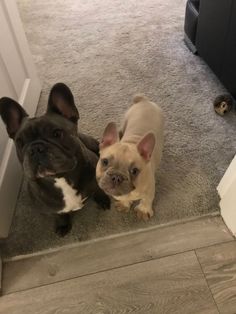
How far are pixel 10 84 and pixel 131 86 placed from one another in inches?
28.7

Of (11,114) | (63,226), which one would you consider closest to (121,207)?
(63,226)

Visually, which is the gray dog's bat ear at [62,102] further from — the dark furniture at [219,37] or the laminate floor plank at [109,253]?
the dark furniture at [219,37]

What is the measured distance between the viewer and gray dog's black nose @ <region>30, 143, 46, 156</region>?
97 centimetres

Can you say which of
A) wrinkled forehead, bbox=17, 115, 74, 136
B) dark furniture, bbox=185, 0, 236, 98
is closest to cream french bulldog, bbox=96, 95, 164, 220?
wrinkled forehead, bbox=17, 115, 74, 136

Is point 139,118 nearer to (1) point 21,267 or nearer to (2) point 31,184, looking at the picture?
(2) point 31,184

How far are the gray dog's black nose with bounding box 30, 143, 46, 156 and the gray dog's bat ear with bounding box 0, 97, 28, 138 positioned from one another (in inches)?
4.9

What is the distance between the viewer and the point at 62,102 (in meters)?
1.06

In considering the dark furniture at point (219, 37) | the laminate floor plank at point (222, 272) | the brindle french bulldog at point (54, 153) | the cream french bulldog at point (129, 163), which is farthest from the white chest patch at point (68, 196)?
the dark furniture at point (219, 37)

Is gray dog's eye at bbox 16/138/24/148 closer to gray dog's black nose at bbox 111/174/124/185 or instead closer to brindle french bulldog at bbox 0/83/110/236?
brindle french bulldog at bbox 0/83/110/236

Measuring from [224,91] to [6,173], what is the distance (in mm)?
1286

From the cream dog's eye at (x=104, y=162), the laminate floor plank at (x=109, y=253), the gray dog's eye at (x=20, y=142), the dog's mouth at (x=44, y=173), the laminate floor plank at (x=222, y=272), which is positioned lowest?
the laminate floor plank at (x=222, y=272)

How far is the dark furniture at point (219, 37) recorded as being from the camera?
1.58m

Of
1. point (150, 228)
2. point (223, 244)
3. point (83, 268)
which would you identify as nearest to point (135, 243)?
point (150, 228)

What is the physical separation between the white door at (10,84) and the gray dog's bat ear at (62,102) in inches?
14.9
